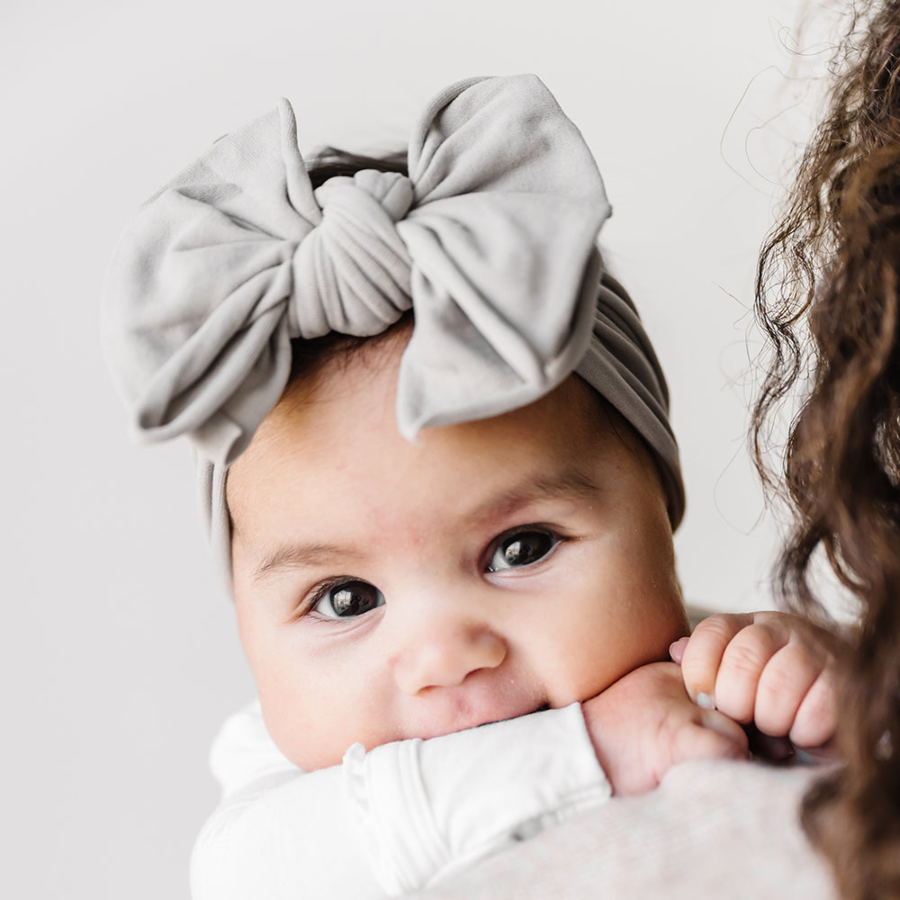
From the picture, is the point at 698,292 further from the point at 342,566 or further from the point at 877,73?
the point at 342,566

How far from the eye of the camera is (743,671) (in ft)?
2.74

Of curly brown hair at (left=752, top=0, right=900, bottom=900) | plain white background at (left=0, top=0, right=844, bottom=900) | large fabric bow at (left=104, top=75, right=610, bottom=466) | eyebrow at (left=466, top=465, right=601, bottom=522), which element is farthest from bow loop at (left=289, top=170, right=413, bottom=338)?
plain white background at (left=0, top=0, right=844, bottom=900)

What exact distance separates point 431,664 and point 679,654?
23 cm

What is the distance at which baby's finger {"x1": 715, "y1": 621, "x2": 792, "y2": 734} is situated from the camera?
830mm

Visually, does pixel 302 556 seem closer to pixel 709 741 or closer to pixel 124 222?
pixel 709 741

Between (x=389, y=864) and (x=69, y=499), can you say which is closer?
(x=389, y=864)

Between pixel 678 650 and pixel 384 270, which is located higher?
pixel 384 270

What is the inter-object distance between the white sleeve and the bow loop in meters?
0.36

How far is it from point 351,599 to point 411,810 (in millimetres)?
243

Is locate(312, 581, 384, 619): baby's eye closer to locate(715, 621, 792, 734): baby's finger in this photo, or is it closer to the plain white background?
locate(715, 621, 792, 734): baby's finger

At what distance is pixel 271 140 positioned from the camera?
3.38ft

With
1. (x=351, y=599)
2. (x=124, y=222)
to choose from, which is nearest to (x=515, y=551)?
(x=351, y=599)

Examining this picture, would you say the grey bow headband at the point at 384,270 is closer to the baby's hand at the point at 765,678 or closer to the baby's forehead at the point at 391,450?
the baby's forehead at the point at 391,450

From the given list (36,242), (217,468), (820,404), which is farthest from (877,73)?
(36,242)
